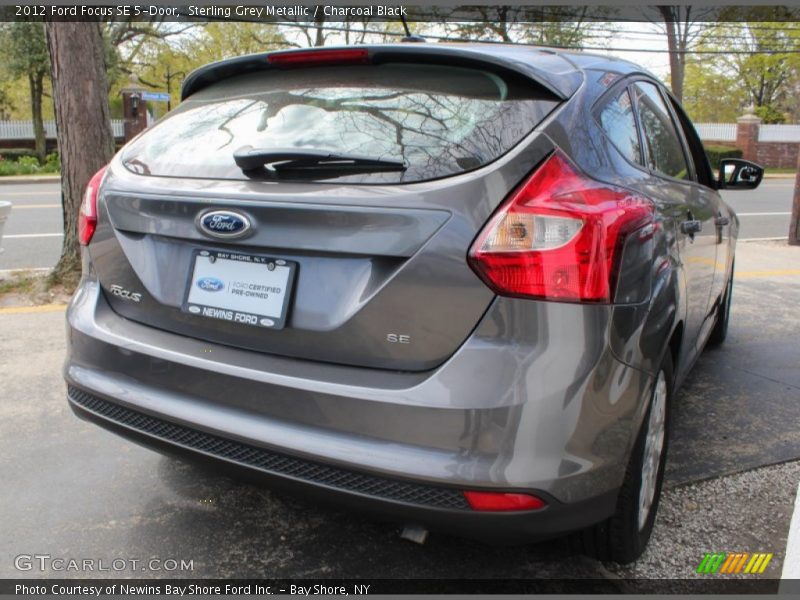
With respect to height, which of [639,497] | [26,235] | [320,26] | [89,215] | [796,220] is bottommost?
[26,235]

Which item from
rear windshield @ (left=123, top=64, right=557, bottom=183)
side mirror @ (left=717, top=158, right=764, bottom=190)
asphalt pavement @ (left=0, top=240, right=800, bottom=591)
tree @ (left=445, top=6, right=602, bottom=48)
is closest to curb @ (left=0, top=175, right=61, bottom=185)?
tree @ (left=445, top=6, right=602, bottom=48)

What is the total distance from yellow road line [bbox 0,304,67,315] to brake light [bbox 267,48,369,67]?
380 cm

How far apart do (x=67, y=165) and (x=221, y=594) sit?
468cm

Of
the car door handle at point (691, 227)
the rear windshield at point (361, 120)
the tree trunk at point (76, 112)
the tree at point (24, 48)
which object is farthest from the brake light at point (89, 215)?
the tree at point (24, 48)

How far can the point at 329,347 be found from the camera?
6.46 ft

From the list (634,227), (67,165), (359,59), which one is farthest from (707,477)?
(67,165)

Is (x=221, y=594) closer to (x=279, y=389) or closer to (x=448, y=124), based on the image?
(x=279, y=389)

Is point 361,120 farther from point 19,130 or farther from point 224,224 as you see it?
point 19,130

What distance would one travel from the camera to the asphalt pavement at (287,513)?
244 centimetres

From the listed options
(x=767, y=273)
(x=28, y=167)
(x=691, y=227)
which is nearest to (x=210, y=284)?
(x=691, y=227)

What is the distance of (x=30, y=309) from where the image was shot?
552cm

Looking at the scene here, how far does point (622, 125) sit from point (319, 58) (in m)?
1.03

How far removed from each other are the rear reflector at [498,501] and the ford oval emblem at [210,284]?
2.95ft

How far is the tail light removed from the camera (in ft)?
6.02
